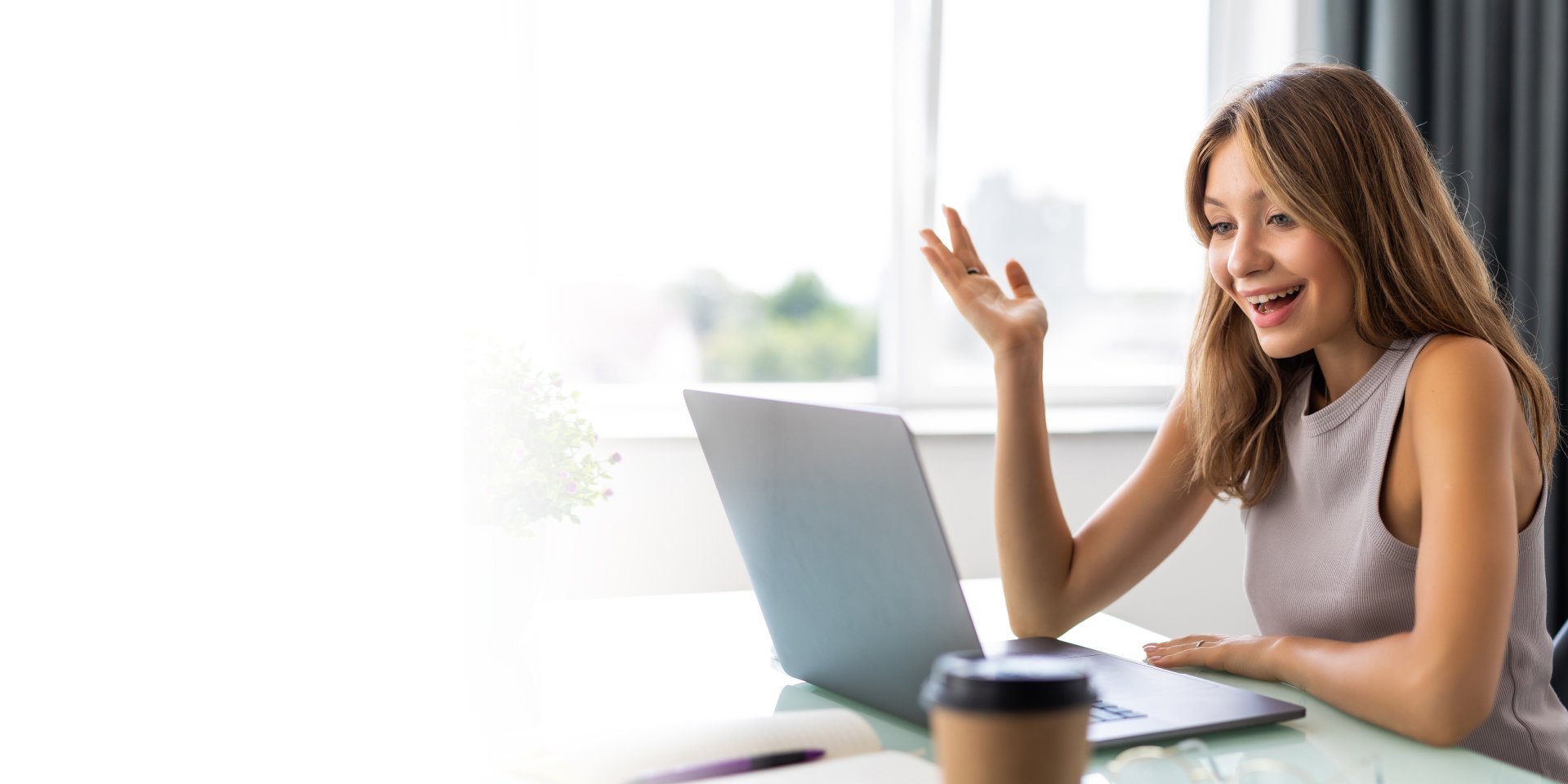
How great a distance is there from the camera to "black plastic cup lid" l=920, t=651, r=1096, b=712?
1.60ft

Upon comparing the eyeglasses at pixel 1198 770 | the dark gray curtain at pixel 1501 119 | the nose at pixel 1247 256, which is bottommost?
the eyeglasses at pixel 1198 770

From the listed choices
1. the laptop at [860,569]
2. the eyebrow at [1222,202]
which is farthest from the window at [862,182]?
the laptop at [860,569]

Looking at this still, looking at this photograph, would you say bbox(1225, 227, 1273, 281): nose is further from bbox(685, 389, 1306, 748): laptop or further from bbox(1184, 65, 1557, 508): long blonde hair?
bbox(685, 389, 1306, 748): laptop

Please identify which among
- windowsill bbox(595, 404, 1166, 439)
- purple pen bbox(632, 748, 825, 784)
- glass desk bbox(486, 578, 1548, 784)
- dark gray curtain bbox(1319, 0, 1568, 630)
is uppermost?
dark gray curtain bbox(1319, 0, 1568, 630)

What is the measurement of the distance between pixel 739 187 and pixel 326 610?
122 cm

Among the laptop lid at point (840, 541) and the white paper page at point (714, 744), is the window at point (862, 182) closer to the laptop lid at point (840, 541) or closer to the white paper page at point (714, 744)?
the laptop lid at point (840, 541)

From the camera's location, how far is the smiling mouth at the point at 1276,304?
127 centimetres

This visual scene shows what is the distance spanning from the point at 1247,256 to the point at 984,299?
0.86 ft

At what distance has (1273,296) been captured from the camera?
1.27m

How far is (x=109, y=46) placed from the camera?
67.7 inches

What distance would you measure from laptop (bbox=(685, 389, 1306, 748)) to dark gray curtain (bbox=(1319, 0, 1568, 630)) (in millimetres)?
2110

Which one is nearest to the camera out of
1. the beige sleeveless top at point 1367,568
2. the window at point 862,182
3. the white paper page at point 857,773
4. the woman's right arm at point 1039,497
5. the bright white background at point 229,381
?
the white paper page at point 857,773

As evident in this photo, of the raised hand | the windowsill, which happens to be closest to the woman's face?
the raised hand

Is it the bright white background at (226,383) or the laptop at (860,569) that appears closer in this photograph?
the laptop at (860,569)
